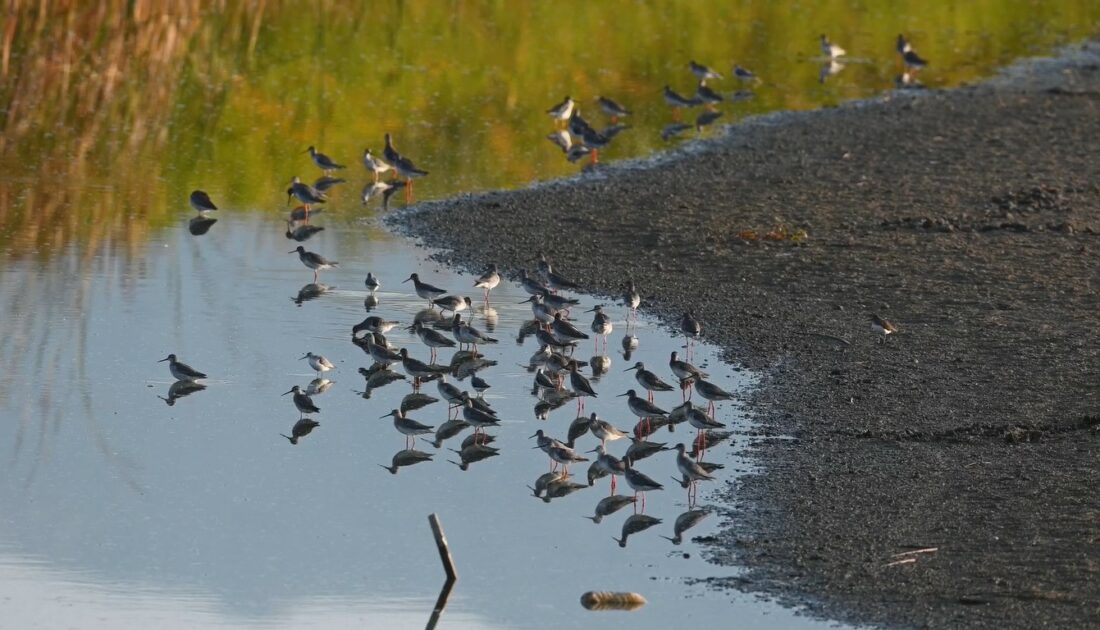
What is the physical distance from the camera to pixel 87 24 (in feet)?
92.0

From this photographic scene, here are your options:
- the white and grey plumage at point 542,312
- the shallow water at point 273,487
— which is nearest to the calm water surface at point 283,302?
the shallow water at point 273,487

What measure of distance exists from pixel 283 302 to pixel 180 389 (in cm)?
283

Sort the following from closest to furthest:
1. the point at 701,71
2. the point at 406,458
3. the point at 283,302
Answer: the point at 406,458, the point at 283,302, the point at 701,71

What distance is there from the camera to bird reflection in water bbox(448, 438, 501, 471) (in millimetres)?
10938

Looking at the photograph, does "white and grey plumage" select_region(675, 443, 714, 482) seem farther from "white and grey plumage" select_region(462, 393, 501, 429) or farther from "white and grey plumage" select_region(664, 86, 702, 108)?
"white and grey plumage" select_region(664, 86, 702, 108)

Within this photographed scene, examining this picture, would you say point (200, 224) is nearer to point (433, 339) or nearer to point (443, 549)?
point (433, 339)

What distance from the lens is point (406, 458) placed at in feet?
35.9

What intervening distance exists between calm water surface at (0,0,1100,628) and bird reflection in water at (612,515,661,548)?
0.23 ft

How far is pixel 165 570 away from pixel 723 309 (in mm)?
6539

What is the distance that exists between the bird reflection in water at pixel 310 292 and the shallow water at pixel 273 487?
15 centimetres

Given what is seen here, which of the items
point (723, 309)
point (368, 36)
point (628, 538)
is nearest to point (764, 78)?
point (368, 36)

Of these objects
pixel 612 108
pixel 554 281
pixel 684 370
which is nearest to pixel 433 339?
pixel 554 281

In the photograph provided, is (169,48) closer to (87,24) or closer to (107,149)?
(87,24)

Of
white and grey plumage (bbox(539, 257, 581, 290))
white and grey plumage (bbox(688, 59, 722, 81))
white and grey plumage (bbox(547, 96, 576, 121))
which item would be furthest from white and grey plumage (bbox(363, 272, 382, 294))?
white and grey plumage (bbox(688, 59, 722, 81))
